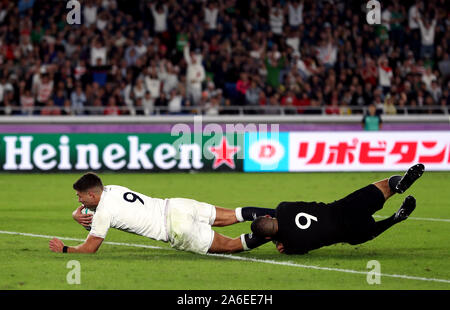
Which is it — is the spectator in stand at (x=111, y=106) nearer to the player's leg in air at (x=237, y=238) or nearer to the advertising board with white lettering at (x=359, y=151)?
the advertising board with white lettering at (x=359, y=151)

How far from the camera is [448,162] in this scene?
22.3 m

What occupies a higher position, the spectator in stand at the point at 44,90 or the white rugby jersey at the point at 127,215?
the spectator in stand at the point at 44,90

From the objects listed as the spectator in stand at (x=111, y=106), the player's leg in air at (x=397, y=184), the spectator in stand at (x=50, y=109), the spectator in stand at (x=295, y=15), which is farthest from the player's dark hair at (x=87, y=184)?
the spectator in stand at (x=295, y=15)

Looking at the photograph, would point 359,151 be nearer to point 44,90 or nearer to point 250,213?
point 44,90

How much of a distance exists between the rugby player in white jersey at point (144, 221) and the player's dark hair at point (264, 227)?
0.26 meters

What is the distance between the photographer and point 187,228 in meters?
9.98

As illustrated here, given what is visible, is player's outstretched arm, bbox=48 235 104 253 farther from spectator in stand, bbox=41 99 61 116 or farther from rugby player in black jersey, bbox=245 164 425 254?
spectator in stand, bbox=41 99 61 116

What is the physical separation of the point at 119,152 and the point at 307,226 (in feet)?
41.2

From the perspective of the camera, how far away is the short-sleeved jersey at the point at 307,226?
9.91 metres

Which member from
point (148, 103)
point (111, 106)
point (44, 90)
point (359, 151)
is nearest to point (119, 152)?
point (111, 106)

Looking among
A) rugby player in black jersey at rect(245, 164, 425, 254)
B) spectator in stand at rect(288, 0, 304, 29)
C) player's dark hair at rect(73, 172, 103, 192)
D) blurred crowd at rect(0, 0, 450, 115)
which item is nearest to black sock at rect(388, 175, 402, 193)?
rugby player in black jersey at rect(245, 164, 425, 254)
